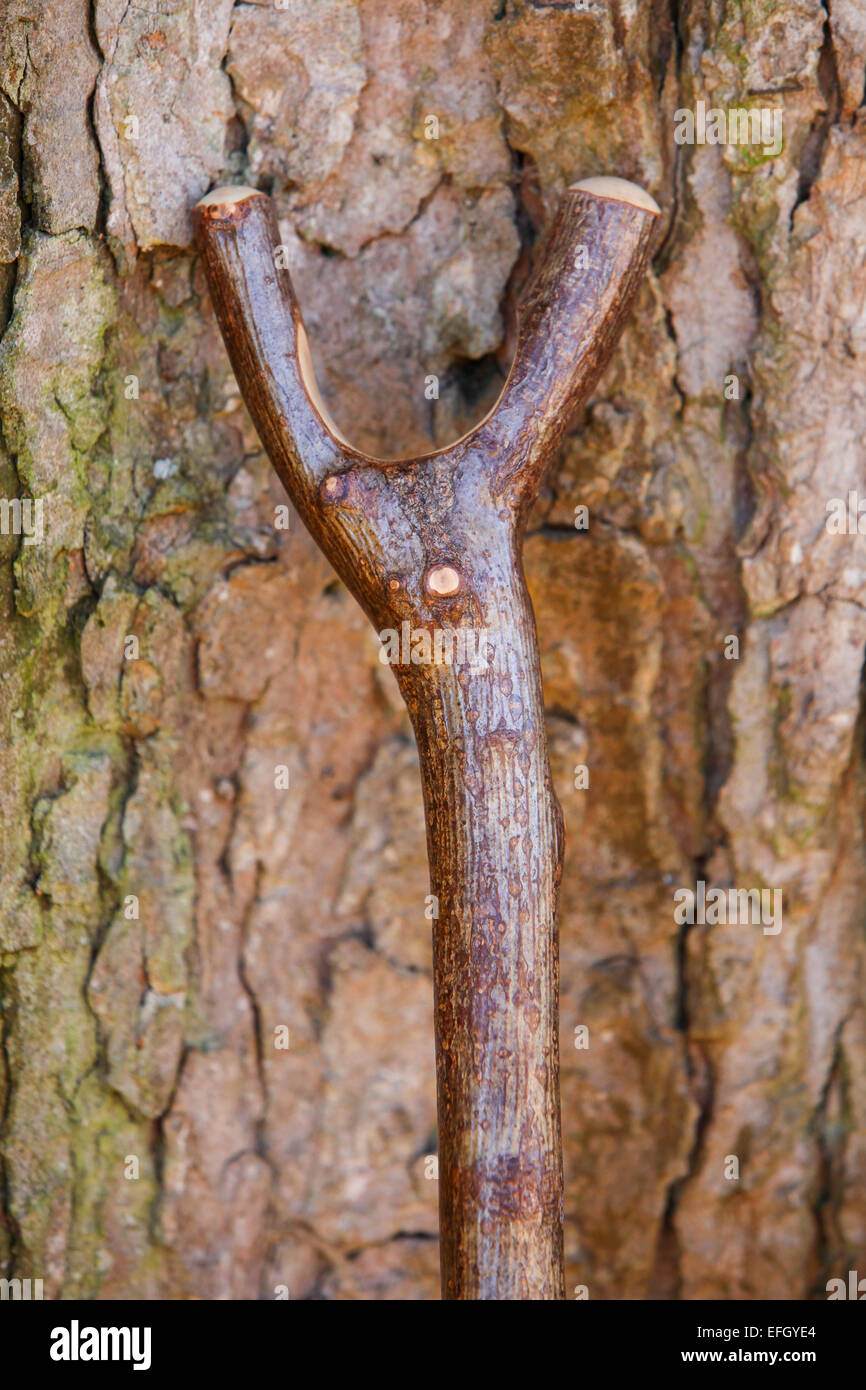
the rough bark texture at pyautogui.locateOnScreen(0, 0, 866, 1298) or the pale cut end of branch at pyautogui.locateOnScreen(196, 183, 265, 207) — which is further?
the rough bark texture at pyautogui.locateOnScreen(0, 0, 866, 1298)

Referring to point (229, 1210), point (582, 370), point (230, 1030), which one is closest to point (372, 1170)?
point (229, 1210)

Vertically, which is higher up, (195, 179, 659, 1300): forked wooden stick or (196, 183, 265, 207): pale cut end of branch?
(196, 183, 265, 207): pale cut end of branch

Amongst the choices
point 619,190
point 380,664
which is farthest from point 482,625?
point 619,190

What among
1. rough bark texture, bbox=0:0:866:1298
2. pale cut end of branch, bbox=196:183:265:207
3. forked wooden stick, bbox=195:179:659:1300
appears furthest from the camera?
rough bark texture, bbox=0:0:866:1298

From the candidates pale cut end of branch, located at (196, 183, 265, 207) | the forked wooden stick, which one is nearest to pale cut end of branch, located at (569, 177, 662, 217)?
the forked wooden stick

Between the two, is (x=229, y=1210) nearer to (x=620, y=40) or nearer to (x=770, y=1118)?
(x=770, y=1118)

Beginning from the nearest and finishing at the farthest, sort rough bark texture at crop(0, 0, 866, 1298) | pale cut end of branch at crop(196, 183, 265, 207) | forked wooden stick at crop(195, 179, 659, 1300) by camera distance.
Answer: forked wooden stick at crop(195, 179, 659, 1300) → pale cut end of branch at crop(196, 183, 265, 207) → rough bark texture at crop(0, 0, 866, 1298)

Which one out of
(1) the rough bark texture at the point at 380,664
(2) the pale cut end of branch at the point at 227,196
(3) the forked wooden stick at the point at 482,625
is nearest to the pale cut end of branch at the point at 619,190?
(3) the forked wooden stick at the point at 482,625

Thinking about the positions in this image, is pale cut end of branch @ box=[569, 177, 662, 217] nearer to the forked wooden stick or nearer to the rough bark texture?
the forked wooden stick

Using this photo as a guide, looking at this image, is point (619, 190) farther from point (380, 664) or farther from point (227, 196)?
point (380, 664)
